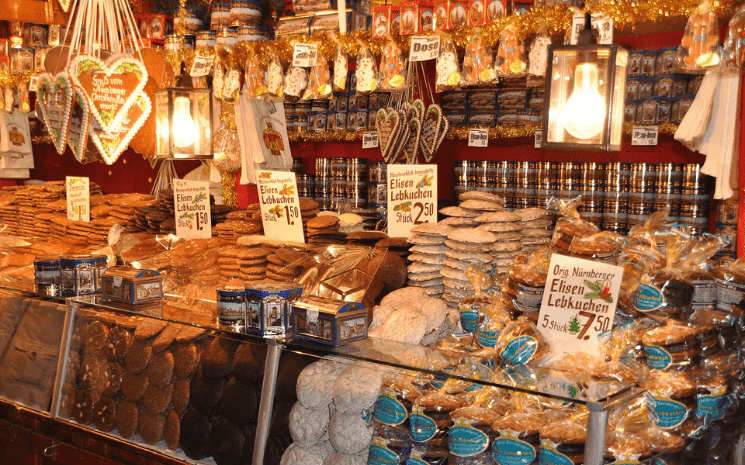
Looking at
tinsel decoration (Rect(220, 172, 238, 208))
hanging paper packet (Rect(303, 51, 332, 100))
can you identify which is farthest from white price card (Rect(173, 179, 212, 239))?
tinsel decoration (Rect(220, 172, 238, 208))

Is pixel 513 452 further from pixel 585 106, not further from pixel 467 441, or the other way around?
pixel 585 106

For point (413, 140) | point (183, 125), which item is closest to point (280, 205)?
point (183, 125)

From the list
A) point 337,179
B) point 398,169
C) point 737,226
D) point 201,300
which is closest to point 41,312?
point 201,300

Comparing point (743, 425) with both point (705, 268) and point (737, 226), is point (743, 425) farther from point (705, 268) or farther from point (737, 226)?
point (737, 226)

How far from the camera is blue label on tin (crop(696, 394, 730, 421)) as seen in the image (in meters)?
1.92

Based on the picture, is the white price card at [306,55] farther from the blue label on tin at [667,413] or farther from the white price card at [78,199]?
the blue label on tin at [667,413]

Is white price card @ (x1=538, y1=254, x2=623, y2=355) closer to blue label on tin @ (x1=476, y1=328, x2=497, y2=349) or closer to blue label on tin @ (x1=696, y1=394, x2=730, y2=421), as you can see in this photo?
blue label on tin @ (x1=476, y1=328, x2=497, y2=349)

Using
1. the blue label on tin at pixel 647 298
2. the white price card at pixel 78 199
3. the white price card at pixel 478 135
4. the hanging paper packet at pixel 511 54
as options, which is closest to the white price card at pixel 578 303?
the blue label on tin at pixel 647 298

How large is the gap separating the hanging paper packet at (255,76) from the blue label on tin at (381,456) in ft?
10.1

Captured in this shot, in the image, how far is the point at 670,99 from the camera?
3807 millimetres

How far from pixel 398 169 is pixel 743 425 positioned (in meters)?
1.85

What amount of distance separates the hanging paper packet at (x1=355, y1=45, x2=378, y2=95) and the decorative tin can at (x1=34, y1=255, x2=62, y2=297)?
1.99m

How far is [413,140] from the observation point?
4230mm

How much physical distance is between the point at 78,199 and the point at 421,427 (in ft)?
13.3
